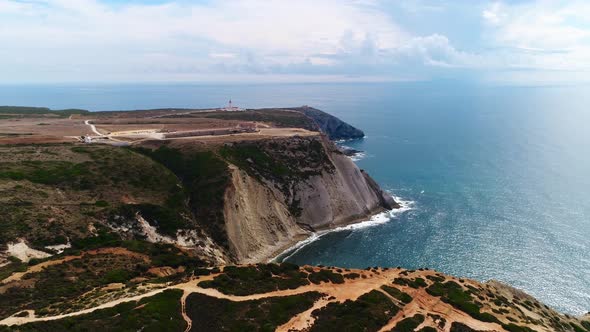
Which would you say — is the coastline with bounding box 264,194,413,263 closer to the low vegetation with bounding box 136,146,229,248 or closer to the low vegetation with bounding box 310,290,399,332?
the low vegetation with bounding box 136,146,229,248

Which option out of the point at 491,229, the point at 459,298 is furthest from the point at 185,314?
the point at 491,229

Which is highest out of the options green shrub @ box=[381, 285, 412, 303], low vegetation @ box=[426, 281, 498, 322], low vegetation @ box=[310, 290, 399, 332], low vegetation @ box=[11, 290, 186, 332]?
low vegetation @ box=[11, 290, 186, 332]

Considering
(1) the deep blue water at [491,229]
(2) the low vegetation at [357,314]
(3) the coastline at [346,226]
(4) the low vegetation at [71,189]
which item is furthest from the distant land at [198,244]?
(1) the deep blue water at [491,229]

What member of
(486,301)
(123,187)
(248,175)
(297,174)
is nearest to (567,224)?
(486,301)

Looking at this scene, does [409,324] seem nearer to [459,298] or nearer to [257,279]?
[459,298]

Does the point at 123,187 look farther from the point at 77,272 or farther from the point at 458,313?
the point at 458,313

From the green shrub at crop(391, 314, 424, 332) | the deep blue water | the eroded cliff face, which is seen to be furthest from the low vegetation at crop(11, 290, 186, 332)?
the deep blue water
